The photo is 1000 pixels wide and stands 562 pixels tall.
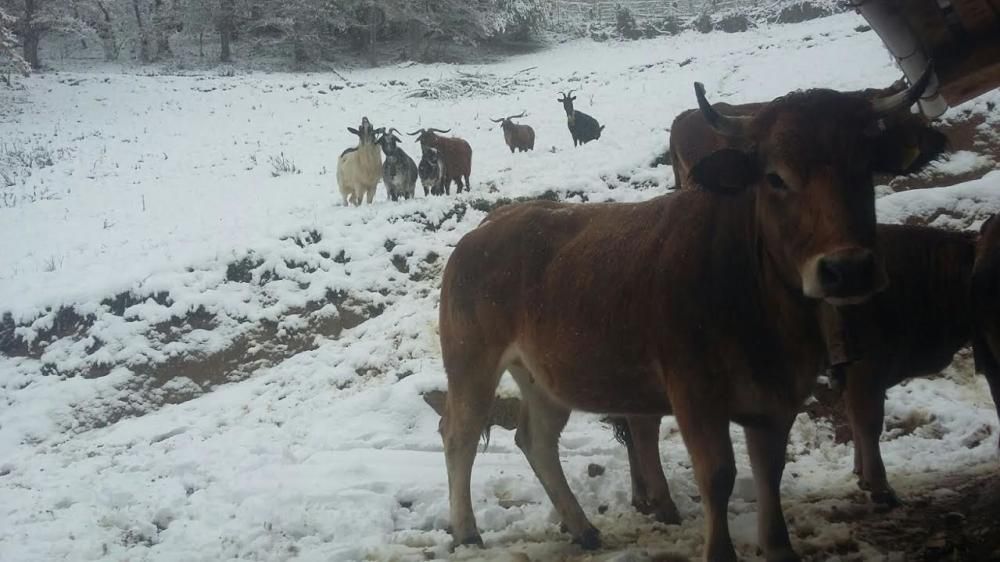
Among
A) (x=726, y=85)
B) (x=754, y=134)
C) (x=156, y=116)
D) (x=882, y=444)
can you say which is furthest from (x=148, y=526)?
(x=156, y=116)

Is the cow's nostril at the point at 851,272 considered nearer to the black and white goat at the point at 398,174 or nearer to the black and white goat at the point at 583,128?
the black and white goat at the point at 398,174

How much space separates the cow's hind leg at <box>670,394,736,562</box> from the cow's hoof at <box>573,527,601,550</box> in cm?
108

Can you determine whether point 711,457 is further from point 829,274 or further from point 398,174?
point 398,174

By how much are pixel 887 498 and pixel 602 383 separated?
6.58 ft

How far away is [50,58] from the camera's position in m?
38.6

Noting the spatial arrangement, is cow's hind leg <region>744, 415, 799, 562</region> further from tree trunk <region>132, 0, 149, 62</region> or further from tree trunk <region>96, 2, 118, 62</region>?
tree trunk <region>96, 2, 118, 62</region>

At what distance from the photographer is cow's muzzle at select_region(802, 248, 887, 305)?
288 cm

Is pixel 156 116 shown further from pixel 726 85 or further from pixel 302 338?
pixel 302 338

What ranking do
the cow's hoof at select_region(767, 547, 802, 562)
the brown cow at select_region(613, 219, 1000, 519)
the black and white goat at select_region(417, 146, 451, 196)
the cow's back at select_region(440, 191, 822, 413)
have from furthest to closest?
the black and white goat at select_region(417, 146, 451, 196)
the brown cow at select_region(613, 219, 1000, 519)
the cow's hoof at select_region(767, 547, 802, 562)
the cow's back at select_region(440, 191, 822, 413)

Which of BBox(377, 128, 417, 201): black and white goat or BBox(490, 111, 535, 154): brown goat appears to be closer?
BBox(377, 128, 417, 201): black and white goat

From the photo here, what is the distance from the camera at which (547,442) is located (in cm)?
502

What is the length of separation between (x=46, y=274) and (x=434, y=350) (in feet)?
21.8

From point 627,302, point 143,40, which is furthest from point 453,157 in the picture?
point 143,40

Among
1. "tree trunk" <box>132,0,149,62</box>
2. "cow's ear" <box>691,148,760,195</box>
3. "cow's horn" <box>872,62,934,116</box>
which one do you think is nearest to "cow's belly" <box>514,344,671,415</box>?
"cow's ear" <box>691,148,760,195</box>
